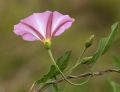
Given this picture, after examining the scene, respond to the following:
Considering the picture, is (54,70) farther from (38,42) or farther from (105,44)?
(38,42)

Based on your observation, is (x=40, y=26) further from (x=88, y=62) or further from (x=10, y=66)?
(x=10, y=66)

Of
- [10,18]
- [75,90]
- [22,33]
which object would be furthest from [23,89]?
[22,33]

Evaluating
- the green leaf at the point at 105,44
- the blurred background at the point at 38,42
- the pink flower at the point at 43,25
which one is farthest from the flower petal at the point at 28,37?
the blurred background at the point at 38,42

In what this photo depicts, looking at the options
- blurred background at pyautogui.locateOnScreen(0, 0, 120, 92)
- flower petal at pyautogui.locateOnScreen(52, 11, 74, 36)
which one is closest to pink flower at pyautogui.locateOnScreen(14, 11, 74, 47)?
flower petal at pyautogui.locateOnScreen(52, 11, 74, 36)

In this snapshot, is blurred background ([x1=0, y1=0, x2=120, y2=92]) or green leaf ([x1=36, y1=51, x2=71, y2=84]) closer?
green leaf ([x1=36, y1=51, x2=71, y2=84])

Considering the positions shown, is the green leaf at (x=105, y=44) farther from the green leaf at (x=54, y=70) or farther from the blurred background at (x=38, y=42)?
the blurred background at (x=38, y=42)

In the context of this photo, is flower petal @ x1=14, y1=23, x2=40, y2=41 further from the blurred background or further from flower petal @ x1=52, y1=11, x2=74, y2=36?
→ the blurred background

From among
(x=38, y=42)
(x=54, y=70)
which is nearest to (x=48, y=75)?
(x=54, y=70)

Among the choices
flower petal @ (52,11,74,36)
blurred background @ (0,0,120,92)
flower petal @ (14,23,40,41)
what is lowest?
blurred background @ (0,0,120,92)
